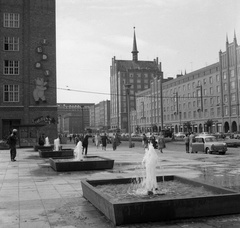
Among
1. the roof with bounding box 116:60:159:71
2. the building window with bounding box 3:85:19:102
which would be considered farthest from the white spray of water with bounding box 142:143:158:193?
the roof with bounding box 116:60:159:71

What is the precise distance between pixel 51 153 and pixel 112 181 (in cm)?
1526

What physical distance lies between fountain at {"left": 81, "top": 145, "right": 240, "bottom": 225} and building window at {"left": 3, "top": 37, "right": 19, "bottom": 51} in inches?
1796

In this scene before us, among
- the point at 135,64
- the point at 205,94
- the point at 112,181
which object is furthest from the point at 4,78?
the point at 135,64

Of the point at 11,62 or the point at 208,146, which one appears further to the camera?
the point at 11,62

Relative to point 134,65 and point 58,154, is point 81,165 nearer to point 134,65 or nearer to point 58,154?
point 58,154

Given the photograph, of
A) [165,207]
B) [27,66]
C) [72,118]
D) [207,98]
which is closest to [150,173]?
[165,207]

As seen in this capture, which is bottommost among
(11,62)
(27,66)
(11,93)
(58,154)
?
(58,154)

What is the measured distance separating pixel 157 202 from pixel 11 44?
48486mm

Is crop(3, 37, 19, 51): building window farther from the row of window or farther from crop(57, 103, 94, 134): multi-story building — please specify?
crop(57, 103, 94, 134): multi-story building

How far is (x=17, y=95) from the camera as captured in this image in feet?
162

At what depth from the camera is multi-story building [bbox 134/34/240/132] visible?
78.3 metres

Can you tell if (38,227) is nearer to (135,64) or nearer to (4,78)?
(4,78)

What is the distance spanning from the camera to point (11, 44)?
50219mm

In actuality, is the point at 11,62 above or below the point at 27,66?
above
